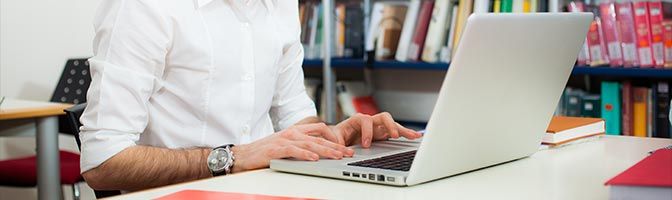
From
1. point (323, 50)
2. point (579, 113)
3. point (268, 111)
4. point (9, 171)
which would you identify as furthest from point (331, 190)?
point (323, 50)

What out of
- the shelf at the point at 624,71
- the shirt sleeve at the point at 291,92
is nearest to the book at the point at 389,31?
the shelf at the point at 624,71

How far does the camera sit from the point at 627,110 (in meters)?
3.23

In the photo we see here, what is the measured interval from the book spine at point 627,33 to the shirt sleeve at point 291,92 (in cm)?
158

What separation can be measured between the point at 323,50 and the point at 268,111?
2040 mm

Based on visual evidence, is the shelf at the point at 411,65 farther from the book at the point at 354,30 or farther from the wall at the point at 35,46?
the wall at the point at 35,46

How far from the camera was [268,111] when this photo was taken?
1.89m

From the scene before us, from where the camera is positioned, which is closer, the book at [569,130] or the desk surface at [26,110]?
the book at [569,130]

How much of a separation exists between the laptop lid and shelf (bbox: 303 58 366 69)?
95.5 inches

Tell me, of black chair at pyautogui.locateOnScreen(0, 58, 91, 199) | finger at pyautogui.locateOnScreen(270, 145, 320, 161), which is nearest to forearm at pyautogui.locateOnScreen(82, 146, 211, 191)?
finger at pyautogui.locateOnScreen(270, 145, 320, 161)

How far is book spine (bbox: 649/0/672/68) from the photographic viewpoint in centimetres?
305

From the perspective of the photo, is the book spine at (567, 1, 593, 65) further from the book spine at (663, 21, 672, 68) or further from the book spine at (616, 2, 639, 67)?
the book spine at (663, 21, 672, 68)

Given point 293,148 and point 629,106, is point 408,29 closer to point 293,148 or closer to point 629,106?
point 629,106

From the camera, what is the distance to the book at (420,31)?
11.8 ft

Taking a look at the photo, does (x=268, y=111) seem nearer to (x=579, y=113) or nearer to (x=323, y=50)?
(x=579, y=113)
